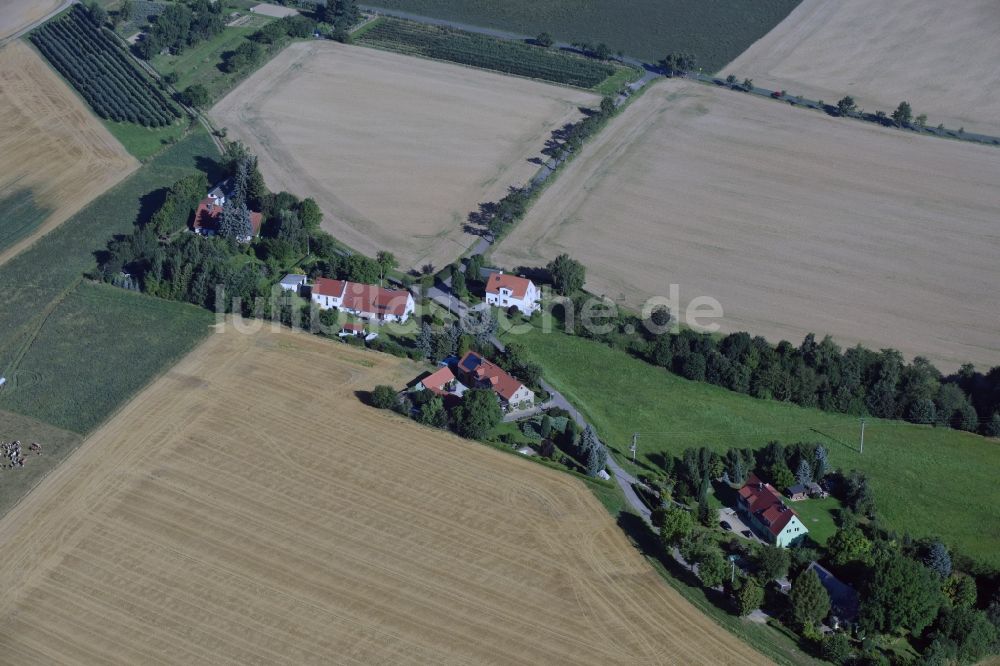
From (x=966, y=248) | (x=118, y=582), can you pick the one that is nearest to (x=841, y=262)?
(x=966, y=248)

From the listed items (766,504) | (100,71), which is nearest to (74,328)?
(100,71)

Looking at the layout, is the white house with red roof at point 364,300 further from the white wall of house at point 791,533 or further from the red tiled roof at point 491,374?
the white wall of house at point 791,533

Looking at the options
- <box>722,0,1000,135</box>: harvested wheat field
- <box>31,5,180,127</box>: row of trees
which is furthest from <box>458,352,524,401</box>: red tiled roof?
<box>722,0,1000,135</box>: harvested wheat field

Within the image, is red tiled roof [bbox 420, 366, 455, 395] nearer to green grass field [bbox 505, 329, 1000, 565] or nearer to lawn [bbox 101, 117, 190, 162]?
green grass field [bbox 505, 329, 1000, 565]

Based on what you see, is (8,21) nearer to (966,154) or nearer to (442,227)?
(442,227)

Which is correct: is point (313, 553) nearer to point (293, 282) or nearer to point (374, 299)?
point (374, 299)

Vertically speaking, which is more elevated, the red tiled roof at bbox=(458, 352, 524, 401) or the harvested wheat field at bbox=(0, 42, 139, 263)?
the harvested wheat field at bbox=(0, 42, 139, 263)

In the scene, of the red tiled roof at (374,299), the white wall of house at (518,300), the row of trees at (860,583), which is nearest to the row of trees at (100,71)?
the red tiled roof at (374,299)

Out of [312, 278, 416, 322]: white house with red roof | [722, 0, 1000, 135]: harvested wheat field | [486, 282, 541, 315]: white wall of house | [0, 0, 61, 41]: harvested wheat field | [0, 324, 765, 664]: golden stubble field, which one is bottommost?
[0, 324, 765, 664]: golden stubble field
